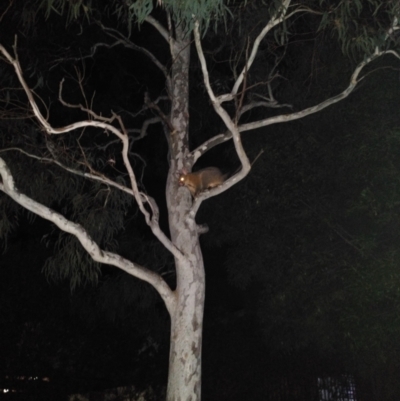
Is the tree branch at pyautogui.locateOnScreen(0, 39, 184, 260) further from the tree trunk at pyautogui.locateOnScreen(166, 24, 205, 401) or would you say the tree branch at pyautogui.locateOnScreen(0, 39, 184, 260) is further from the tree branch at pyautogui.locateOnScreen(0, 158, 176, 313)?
the tree branch at pyautogui.locateOnScreen(0, 158, 176, 313)

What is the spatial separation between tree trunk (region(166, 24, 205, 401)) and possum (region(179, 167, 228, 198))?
12 cm

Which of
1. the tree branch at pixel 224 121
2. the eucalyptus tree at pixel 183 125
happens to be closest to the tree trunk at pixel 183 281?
the eucalyptus tree at pixel 183 125

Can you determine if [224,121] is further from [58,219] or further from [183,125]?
[58,219]

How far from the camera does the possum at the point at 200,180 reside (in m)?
4.38

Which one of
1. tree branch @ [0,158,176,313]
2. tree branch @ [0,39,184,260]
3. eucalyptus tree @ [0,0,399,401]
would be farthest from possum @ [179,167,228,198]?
tree branch @ [0,158,176,313]

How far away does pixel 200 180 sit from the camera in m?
4.41

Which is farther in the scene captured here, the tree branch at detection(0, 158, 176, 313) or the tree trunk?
the tree trunk

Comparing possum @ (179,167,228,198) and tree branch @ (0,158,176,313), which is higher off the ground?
possum @ (179,167,228,198)

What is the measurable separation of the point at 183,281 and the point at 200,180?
759mm

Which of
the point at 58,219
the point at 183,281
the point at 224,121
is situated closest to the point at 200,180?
the point at 224,121

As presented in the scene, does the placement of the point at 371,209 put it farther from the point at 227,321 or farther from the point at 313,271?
the point at 227,321

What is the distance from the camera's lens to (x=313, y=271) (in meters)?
5.62

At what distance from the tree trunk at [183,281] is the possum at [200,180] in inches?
4.9

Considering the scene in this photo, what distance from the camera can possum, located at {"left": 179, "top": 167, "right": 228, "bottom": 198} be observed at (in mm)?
4379
